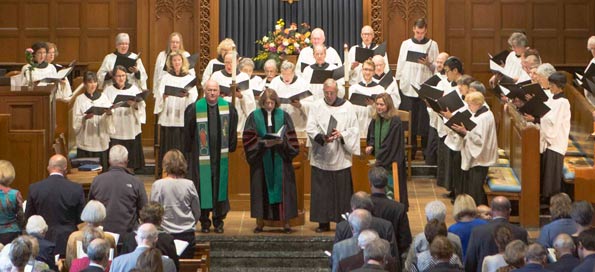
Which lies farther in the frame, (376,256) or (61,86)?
(61,86)

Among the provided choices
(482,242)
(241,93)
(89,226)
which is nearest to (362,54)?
(241,93)

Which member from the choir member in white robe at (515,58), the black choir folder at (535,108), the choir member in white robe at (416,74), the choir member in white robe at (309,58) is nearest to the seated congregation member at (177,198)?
the black choir folder at (535,108)

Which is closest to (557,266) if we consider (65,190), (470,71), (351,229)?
(351,229)

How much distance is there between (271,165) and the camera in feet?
49.3

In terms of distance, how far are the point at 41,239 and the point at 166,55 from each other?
23.7ft

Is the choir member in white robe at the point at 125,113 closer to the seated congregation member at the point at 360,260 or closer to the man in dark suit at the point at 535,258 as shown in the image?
the seated congregation member at the point at 360,260

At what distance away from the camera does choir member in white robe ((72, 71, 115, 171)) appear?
56.0 feet

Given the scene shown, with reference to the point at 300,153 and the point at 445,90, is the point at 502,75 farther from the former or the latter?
the point at 300,153

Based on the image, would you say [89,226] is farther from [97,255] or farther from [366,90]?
[366,90]

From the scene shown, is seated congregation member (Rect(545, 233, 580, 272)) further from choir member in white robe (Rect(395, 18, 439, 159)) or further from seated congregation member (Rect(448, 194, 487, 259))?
choir member in white robe (Rect(395, 18, 439, 159))

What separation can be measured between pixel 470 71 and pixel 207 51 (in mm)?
3853

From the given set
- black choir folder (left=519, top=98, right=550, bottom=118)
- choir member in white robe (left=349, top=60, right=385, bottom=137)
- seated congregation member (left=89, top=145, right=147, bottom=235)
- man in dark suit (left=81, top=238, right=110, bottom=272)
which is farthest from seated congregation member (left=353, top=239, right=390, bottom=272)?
choir member in white robe (left=349, top=60, right=385, bottom=137)

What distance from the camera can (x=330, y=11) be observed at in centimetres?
2064

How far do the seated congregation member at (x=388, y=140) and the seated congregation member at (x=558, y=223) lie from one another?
→ 3.24 metres
